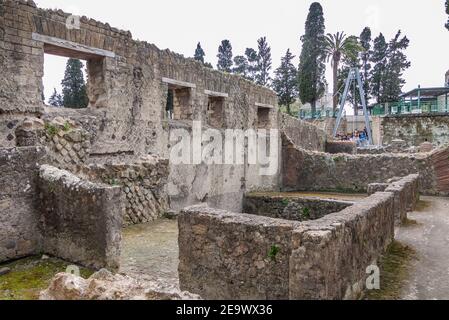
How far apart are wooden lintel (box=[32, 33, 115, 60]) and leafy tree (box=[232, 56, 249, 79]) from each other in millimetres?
45962

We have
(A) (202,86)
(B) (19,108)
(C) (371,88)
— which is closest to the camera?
(B) (19,108)

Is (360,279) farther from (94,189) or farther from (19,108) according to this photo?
(19,108)

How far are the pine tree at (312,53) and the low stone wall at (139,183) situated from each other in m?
28.3

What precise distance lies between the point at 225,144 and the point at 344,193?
542cm

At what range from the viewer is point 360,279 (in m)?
4.47

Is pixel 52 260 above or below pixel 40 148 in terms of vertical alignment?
below

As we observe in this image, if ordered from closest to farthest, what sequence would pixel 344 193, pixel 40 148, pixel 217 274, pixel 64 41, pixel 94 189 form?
pixel 217 274 < pixel 94 189 < pixel 40 148 < pixel 64 41 < pixel 344 193

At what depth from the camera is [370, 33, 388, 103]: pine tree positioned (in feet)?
151

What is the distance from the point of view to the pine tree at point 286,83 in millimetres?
44125

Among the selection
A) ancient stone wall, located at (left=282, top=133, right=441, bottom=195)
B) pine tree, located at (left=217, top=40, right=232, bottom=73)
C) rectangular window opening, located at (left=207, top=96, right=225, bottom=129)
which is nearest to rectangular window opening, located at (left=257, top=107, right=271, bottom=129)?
ancient stone wall, located at (left=282, top=133, right=441, bottom=195)

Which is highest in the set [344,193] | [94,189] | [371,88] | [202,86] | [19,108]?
[371,88]

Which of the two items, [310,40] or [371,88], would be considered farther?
[371,88]

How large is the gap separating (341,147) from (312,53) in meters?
12.4

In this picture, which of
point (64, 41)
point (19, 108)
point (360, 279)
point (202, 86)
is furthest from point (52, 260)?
point (202, 86)
